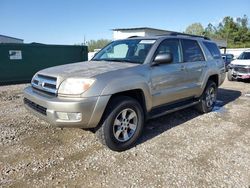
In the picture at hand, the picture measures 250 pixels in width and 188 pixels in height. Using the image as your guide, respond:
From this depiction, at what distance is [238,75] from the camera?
1246 centimetres

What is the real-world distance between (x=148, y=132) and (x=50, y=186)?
2345mm

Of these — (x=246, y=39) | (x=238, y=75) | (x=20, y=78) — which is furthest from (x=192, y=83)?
(x=246, y=39)

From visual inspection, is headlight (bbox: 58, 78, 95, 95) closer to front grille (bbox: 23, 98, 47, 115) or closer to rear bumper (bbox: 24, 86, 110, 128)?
rear bumper (bbox: 24, 86, 110, 128)

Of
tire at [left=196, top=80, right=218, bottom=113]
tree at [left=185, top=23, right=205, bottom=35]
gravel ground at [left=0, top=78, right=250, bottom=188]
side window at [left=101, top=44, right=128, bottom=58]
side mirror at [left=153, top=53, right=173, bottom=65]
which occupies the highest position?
tree at [left=185, top=23, right=205, bottom=35]

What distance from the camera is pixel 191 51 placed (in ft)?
17.8

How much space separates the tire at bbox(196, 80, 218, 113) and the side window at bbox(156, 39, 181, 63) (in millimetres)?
1547

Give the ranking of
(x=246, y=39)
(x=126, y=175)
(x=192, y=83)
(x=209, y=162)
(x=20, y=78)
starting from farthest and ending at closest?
(x=246, y=39)
(x=20, y=78)
(x=192, y=83)
(x=209, y=162)
(x=126, y=175)

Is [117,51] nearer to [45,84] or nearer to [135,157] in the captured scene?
[45,84]

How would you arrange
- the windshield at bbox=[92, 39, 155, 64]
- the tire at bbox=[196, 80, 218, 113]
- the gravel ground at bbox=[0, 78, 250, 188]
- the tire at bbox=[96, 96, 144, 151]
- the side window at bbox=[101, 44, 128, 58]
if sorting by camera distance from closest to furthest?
the gravel ground at bbox=[0, 78, 250, 188], the tire at bbox=[96, 96, 144, 151], the windshield at bbox=[92, 39, 155, 64], the side window at bbox=[101, 44, 128, 58], the tire at bbox=[196, 80, 218, 113]

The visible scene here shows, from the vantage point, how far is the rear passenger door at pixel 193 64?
5164mm

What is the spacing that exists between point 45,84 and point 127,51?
5.86ft

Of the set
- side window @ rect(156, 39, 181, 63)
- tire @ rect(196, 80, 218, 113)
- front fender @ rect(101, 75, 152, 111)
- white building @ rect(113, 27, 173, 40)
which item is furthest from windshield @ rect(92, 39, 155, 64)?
white building @ rect(113, 27, 173, 40)

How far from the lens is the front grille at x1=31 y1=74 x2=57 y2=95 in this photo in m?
3.65

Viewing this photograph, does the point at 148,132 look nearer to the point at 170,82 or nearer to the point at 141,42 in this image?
the point at 170,82
